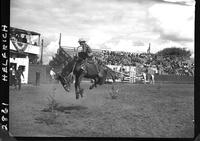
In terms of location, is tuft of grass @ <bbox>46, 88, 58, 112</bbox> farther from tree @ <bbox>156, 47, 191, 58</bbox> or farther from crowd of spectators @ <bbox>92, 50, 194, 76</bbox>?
tree @ <bbox>156, 47, 191, 58</bbox>

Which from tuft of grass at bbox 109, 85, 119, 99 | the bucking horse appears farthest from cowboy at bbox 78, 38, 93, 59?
tuft of grass at bbox 109, 85, 119, 99

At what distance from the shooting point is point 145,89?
14.0ft

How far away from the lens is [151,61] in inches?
170

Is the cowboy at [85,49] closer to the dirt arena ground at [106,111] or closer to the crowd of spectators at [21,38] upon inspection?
the dirt arena ground at [106,111]

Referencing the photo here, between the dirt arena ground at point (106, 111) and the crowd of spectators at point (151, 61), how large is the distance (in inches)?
8.1

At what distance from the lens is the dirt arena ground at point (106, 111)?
4016 millimetres

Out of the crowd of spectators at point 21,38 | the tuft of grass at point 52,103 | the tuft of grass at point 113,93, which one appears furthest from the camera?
the tuft of grass at point 113,93

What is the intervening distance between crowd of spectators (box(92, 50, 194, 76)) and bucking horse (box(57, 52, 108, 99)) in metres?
0.13

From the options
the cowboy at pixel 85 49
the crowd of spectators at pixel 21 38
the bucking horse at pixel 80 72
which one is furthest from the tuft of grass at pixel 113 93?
the crowd of spectators at pixel 21 38

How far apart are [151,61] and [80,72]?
38.2 inches

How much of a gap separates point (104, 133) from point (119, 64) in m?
0.93

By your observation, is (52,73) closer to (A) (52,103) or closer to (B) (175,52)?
(A) (52,103)

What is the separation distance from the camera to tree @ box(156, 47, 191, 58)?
4273mm

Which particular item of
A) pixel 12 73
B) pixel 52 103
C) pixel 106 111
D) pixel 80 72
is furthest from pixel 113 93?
pixel 12 73
